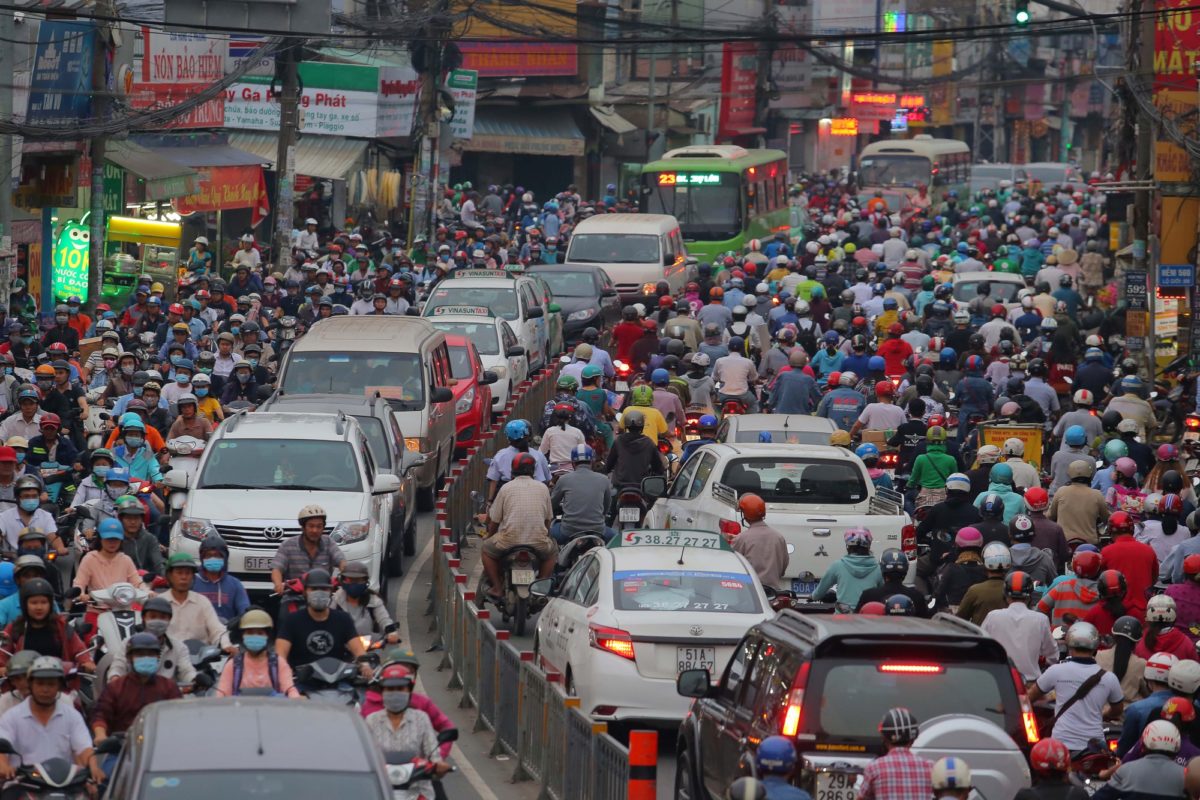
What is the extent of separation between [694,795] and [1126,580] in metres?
4.63

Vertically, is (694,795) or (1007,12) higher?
(1007,12)

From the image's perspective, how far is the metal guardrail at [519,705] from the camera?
11133 millimetres

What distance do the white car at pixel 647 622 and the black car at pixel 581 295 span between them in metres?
21.5

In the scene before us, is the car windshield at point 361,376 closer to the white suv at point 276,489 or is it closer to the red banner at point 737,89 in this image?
the white suv at point 276,489

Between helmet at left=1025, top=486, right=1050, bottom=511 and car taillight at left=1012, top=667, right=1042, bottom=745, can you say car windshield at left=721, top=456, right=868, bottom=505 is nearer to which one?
helmet at left=1025, top=486, right=1050, bottom=511

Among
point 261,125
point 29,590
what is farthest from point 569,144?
point 29,590

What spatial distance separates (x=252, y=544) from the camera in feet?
54.7

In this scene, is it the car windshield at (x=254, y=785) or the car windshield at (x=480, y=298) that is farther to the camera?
the car windshield at (x=480, y=298)

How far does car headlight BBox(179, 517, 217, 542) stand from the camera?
16.6 m

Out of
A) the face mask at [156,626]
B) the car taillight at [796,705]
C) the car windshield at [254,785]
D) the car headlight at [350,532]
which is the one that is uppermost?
the car windshield at [254,785]

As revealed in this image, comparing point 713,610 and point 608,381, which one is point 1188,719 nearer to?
point 713,610

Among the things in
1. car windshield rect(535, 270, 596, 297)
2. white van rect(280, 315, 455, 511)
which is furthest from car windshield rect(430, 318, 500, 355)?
car windshield rect(535, 270, 596, 297)

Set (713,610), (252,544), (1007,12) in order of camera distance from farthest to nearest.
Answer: (1007,12) → (252,544) → (713,610)

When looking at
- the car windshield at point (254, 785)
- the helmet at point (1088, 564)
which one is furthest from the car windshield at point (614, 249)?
the car windshield at point (254, 785)
